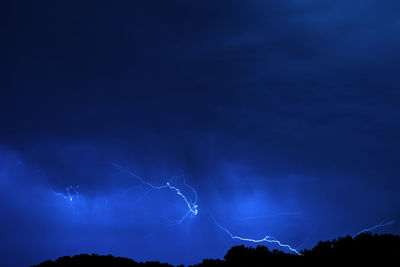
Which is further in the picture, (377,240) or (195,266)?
(195,266)

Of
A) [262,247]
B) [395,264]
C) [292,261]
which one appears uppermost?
[262,247]

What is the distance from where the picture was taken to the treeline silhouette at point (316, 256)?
28.0 metres

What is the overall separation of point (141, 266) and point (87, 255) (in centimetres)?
522

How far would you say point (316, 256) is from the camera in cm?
3212

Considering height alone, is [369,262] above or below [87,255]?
below

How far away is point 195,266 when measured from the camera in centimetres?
3878

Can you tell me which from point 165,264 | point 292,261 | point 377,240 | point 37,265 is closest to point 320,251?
point 292,261

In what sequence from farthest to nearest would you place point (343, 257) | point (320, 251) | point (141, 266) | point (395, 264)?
point (141, 266), point (320, 251), point (343, 257), point (395, 264)

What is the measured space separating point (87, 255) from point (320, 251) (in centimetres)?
2104

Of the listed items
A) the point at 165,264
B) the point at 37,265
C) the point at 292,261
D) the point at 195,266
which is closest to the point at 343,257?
the point at 292,261

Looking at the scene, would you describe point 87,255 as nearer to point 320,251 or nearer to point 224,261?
point 224,261

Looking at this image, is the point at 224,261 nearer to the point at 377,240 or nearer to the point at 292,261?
the point at 292,261

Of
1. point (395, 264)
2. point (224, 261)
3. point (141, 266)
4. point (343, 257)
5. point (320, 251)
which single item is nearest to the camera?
point (395, 264)

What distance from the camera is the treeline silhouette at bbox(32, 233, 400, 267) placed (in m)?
28.0
